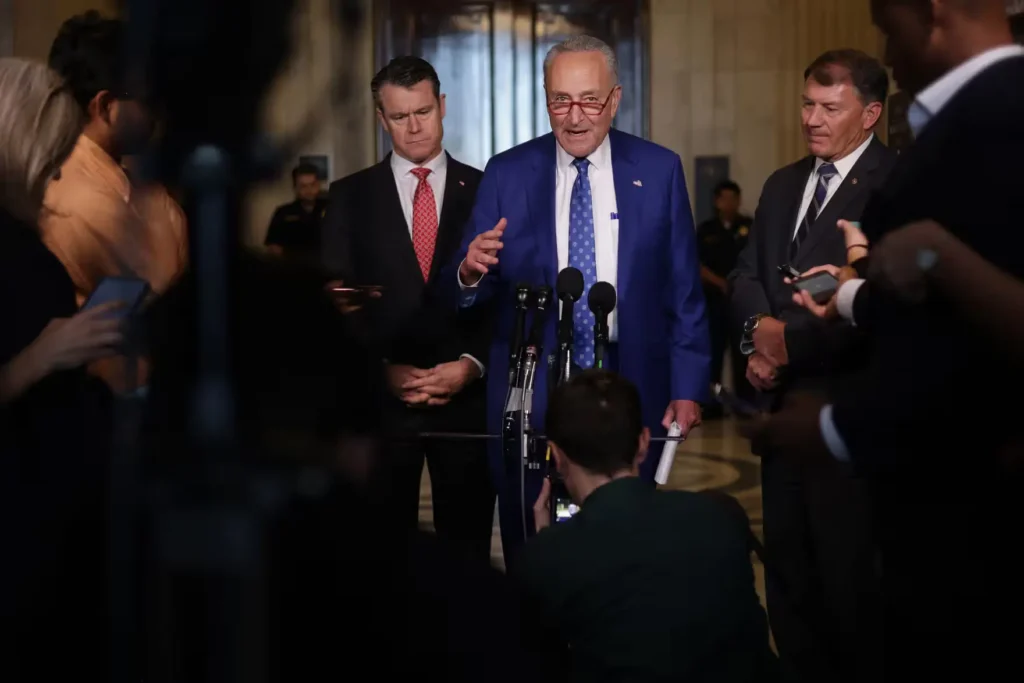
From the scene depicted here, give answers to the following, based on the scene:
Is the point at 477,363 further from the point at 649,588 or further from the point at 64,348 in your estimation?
the point at 64,348

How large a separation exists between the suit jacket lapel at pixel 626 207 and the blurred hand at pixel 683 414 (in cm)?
31

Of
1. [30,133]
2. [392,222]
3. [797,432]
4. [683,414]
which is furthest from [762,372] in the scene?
[30,133]

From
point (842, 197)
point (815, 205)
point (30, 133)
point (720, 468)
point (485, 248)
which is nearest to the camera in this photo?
point (30, 133)

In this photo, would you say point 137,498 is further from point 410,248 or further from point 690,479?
point 690,479

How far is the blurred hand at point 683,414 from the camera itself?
3234 mm

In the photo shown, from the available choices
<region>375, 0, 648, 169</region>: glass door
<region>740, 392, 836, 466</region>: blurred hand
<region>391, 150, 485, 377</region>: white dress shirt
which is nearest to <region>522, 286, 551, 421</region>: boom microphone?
<region>740, 392, 836, 466</region>: blurred hand

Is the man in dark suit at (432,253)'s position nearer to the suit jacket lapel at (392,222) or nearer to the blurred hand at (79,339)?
the suit jacket lapel at (392,222)

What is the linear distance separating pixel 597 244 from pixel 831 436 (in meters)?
1.67

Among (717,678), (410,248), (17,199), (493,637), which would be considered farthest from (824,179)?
(493,637)

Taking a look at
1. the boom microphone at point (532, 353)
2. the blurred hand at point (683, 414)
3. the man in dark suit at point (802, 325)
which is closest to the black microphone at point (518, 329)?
the boom microphone at point (532, 353)

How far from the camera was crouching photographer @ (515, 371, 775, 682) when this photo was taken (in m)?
1.96

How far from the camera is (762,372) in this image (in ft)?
10.6

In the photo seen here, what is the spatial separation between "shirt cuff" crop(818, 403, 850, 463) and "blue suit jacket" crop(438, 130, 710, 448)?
5.17 ft

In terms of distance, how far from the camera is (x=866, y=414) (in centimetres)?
157
